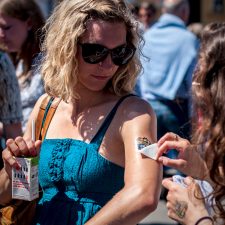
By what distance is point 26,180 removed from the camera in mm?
2482

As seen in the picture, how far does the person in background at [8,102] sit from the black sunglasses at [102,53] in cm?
111

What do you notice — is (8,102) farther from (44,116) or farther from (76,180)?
(76,180)

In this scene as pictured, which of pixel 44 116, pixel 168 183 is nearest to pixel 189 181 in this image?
pixel 168 183

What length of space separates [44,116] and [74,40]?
36 cm

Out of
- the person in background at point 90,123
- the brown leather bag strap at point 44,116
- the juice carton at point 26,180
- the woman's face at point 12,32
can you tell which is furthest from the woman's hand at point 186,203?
the woman's face at point 12,32

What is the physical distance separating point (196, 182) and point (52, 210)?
2.03 feet

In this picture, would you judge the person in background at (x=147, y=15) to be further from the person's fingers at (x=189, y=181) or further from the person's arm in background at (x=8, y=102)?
the person's fingers at (x=189, y=181)

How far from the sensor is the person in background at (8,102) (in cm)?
364

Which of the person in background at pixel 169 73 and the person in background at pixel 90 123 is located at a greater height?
the person in background at pixel 90 123

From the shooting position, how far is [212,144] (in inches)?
81.9

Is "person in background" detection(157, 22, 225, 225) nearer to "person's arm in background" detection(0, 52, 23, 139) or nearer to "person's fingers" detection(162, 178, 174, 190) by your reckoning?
"person's fingers" detection(162, 178, 174, 190)

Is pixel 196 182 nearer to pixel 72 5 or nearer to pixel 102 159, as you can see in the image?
pixel 102 159

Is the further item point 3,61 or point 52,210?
point 3,61

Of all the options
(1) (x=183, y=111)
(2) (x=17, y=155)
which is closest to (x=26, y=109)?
(1) (x=183, y=111)
